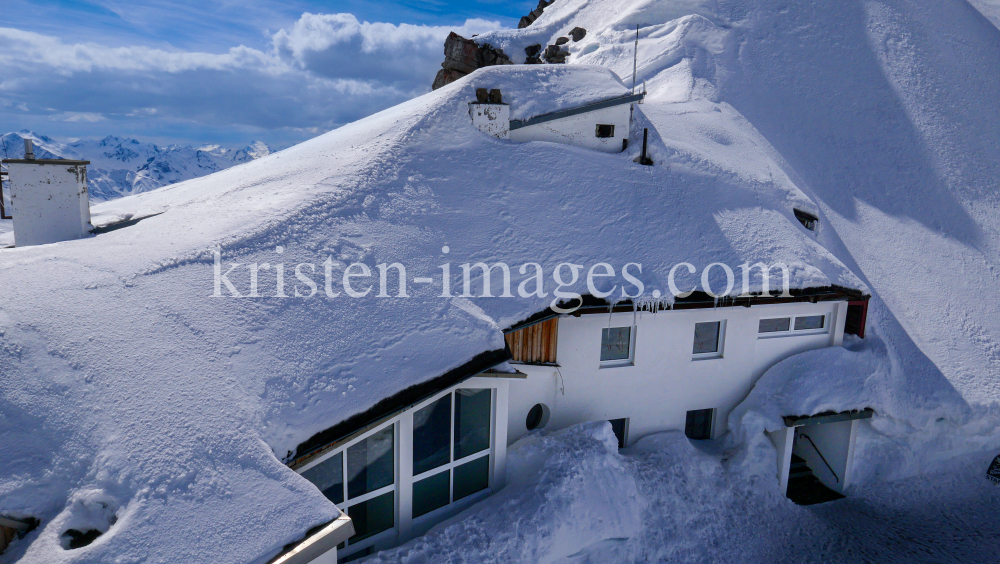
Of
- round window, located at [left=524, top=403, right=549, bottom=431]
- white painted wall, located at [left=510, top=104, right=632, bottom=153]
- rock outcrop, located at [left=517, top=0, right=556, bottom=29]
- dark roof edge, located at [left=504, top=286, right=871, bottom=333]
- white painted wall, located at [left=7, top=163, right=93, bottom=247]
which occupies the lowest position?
round window, located at [left=524, top=403, right=549, bottom=431]

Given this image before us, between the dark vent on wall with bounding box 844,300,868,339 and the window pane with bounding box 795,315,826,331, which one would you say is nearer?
the window pane with bounding box 795,315,826,331

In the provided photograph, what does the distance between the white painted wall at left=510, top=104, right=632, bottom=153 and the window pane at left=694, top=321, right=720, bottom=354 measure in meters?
4.79

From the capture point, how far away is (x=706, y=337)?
11.6m

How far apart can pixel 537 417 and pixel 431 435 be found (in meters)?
3.21

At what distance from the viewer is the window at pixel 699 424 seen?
1208 cm

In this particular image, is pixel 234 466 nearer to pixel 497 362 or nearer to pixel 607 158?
pixel 497 362

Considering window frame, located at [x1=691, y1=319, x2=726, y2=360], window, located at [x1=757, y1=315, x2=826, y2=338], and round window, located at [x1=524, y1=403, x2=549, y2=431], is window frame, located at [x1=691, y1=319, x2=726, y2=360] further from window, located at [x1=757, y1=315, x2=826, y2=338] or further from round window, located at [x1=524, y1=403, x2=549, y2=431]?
round window, located at [x1=524, y1=403, x2=549, y2=431]

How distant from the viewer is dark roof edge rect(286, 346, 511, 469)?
19.5ft

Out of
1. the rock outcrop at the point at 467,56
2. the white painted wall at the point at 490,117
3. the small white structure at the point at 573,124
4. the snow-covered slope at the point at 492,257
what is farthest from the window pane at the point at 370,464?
the rock outcrop at the point at 467,56

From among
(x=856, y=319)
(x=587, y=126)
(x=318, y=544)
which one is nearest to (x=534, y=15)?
(x=587, y=126)

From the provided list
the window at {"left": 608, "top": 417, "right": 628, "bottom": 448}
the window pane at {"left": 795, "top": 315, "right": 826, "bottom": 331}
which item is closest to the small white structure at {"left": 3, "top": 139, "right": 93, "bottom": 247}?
the window at {"left": 608, "top": 417, "right": 628, "bottom": 448}

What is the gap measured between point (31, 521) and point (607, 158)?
453 inches

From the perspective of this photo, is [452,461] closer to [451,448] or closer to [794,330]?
[451,448]

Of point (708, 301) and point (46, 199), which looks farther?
point (708, 301)
